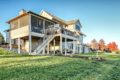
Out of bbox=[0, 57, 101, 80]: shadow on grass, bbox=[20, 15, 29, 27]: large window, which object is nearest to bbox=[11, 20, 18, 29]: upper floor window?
bbox=[20, 15, 29, 27]: large window

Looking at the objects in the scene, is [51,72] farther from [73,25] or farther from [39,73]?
[73,25]

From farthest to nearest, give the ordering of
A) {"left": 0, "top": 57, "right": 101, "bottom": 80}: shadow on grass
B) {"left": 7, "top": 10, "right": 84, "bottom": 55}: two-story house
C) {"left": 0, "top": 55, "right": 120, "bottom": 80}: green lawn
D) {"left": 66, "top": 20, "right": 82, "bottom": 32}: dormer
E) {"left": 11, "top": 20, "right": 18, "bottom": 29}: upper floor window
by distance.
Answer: {"left": 66, "top": 20, "right": 82, "bottom": 32}: dormer < {"left": 11, "top": 20, "right": 18, "bottom": 29}: upper floor window < {"left": 7, "top": 10, "right": 84, "bottom": 55}: two-story house < {"left": 0, "top": 55, "right": 120, "bottom": 80}: green lawn < {"left": 0, "top": 57, "right": 101, "bottom": 80}: shadow on grass

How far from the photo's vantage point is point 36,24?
21953 mm

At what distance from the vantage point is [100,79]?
20.4 ft

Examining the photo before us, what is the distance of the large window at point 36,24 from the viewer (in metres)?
21.3

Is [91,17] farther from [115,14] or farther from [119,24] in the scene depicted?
[119,24]

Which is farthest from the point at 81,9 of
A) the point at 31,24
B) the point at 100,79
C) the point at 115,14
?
the point at 100,79

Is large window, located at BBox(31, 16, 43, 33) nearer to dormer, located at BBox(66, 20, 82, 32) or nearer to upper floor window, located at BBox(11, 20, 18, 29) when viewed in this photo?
upper floor window, located at BBox(11, 20, 18, 29)

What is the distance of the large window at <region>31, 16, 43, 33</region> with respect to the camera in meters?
21.3

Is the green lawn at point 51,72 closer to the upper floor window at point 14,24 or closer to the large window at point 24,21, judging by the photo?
the large window at point 24,21

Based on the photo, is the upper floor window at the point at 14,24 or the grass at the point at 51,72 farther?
the upper floor window at the point at 14,24

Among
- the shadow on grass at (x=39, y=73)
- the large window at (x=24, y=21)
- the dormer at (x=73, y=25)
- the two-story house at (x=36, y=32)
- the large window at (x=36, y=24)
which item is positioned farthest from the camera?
the dormer at (x=73, y=25)

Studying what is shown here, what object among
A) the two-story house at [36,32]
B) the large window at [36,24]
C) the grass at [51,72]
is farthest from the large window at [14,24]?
the grass at [51,72]

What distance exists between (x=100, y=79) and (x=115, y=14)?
28.3 metres
